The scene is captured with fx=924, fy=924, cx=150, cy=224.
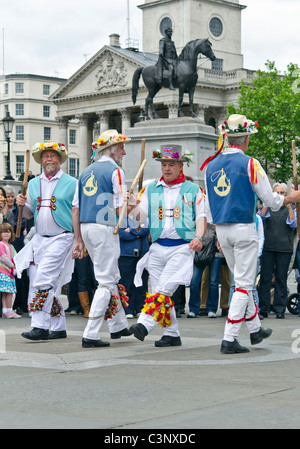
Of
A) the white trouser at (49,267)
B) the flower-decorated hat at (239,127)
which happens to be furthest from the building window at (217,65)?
the flower-decorated hat at (239,127)

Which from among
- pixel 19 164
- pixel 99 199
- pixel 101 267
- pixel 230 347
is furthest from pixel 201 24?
pixel 230 347

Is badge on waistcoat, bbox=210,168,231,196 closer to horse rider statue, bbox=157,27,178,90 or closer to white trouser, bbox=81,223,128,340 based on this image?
white trouser, bbox=81,223,128,340

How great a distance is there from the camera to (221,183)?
339 inches

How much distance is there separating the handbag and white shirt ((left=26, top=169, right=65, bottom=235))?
14.2ft

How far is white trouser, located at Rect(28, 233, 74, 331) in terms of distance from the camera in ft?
30.9

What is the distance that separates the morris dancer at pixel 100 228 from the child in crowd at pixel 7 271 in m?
4.86

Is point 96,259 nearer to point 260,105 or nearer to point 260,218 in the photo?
point 260,218

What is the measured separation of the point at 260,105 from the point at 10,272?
52.8 metres

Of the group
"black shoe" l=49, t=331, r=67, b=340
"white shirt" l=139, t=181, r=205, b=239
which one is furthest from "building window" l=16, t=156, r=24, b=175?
"white shirt" l=139, t=181, r=205, b=239

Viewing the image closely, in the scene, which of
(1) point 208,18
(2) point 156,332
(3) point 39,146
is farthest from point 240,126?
(1) point 208,18

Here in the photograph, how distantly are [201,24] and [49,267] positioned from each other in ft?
299

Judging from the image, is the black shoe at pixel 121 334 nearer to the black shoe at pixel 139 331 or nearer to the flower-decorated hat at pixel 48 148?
the black shoe at pixel 139 331

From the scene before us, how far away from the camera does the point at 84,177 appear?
9078 millimetres

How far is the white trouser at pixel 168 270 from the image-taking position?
882 centimetres
